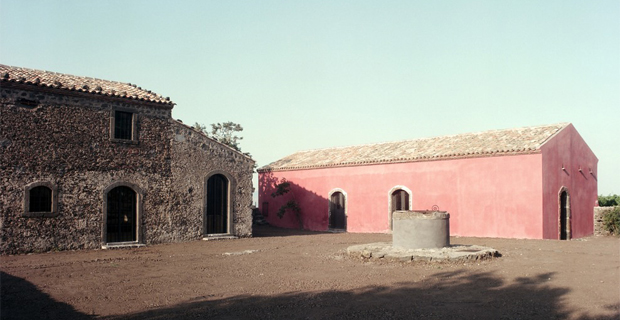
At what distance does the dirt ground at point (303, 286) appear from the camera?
6.73m

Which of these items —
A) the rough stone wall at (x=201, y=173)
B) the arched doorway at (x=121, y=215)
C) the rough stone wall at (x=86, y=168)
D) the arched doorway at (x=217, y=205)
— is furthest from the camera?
the arched doorway at (x=217, y=205)

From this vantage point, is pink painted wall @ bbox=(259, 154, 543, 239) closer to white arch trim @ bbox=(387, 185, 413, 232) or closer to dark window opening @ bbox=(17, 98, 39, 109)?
white arch trim @ bbox=(387, 185, 413, 232)

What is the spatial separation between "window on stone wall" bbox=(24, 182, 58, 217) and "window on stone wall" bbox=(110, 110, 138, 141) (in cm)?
255

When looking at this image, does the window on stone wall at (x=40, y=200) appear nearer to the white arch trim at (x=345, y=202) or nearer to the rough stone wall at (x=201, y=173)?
the rough stone wall at (x=201, y=173)

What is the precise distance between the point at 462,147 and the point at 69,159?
15201 millimetres

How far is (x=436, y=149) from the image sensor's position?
67.6 ft

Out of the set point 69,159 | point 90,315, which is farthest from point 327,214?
point 90,315

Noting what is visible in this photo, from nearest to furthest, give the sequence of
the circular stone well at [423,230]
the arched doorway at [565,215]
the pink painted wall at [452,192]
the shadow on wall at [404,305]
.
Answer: the shadow on wall at [404,305], the circular stone well at [423,230], the pink painted wall at [452,192], the arched doorway at [565,215]

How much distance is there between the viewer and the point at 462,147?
19750mm

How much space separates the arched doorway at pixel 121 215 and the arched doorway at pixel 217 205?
2.80 meters

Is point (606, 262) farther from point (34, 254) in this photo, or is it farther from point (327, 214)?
point (34, 254)

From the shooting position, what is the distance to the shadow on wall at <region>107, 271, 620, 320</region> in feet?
21.3

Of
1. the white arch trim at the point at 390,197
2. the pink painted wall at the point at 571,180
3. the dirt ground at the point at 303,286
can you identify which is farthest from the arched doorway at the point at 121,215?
the pink painted wall at the point at 571,180

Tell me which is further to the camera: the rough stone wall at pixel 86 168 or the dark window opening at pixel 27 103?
the dark window opening at pixel 27 103
